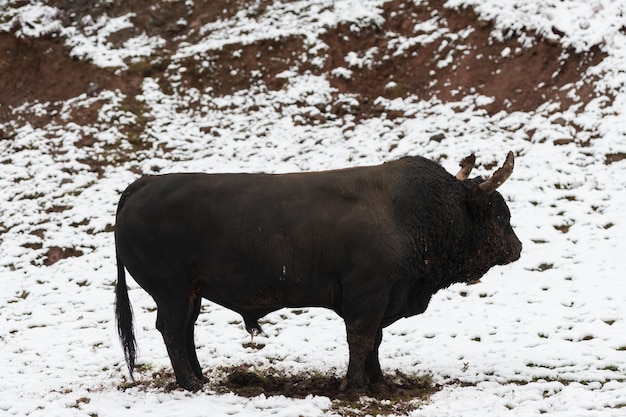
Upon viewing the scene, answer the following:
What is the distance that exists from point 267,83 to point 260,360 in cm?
1205

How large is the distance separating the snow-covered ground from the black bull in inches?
37.2

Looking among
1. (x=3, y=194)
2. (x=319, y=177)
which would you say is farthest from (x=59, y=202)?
(x=319, y=177)

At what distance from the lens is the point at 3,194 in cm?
1606

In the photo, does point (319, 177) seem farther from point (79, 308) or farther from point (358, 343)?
point (79, 308)

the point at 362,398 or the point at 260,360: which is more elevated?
the point at 362,398

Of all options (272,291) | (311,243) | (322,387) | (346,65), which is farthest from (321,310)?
(346,65)

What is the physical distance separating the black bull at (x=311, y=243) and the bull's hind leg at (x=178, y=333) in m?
0.01

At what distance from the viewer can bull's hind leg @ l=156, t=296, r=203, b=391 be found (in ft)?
24.2

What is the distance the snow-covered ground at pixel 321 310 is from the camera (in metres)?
7.52

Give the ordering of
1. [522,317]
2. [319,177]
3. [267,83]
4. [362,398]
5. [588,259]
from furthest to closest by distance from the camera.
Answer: [267,83] < [588,259] < [522,317] < [319,177] < [362,398]

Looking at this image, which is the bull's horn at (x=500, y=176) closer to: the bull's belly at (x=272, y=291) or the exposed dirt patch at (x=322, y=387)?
the bull's belly at (x=272, y=291)

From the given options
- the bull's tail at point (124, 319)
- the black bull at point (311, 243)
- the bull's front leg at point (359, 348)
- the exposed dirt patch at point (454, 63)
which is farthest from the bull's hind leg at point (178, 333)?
the exposed dirt patch at point (454, 63)

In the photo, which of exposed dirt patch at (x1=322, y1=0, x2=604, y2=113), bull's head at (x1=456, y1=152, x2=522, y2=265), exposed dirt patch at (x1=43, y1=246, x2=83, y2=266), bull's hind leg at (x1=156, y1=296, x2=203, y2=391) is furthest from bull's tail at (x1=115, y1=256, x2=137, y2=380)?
exposed dirt patch at (x1=322, y1=0, x2=604, y2=113)

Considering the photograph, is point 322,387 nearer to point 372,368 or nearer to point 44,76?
point 372,368
